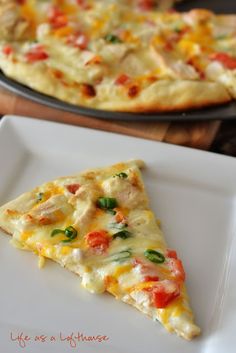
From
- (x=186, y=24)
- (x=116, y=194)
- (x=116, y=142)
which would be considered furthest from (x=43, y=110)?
(x=186, y=24)

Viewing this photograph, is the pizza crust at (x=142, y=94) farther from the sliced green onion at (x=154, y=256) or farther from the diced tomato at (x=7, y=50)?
the sliced green onion at (x=154, y=256)

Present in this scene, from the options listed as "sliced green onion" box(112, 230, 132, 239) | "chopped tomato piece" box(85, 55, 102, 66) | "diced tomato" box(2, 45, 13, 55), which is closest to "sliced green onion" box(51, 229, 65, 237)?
"sliced green onion" box(112, 230, 132, 239)

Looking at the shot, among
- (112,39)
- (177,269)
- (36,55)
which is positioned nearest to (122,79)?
(112,39)

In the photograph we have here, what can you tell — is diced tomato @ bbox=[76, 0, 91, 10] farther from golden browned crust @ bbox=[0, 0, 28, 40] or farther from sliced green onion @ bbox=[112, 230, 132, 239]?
sliced green onion @ bbox=[112, 230, 132, 239]

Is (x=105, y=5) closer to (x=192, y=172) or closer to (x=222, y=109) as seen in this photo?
(x=222, y=109)

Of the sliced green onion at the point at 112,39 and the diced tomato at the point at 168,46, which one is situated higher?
the sliced green onion at the point at 112,39

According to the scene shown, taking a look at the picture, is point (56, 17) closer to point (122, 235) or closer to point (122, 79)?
point (122, 79)

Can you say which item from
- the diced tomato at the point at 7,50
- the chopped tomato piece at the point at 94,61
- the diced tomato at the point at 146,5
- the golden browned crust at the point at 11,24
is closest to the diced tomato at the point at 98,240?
the chopped tomato piece at the point at 94,61
